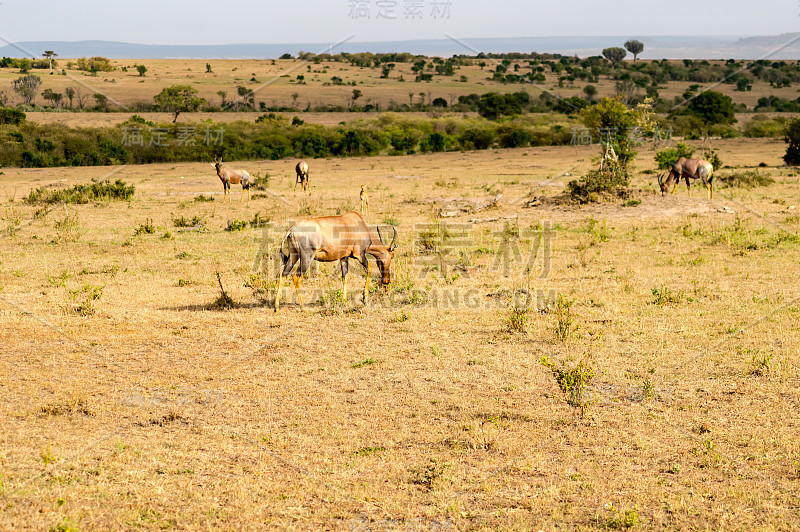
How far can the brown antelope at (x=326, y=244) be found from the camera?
34.7 feet

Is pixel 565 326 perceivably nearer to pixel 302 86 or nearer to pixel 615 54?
pixel 302 86

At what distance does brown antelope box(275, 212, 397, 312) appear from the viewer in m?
10.6

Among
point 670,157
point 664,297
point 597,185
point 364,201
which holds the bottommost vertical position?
point 664,297

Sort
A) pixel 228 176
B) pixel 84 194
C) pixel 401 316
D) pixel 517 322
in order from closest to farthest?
pixel 517 322, pixel 401 316, pixel 228 176, pixel 84 194

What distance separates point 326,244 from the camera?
35.3ft

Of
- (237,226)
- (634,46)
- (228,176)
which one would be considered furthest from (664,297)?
(634,46)

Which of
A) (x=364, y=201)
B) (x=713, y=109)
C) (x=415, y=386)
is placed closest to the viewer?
(x=415, y=386)

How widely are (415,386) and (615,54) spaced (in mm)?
132426

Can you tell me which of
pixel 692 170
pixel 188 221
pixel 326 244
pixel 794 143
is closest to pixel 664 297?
pixel 326 244

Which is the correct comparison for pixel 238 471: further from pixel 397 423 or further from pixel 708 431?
pixel 708 431

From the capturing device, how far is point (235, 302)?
11.6 metres

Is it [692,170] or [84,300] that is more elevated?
[692,170]

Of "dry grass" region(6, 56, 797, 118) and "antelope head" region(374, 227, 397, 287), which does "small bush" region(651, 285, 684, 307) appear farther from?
"dry grass" region(6, 56, 797, 118)

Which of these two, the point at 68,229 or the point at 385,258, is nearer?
the point at 385,258
